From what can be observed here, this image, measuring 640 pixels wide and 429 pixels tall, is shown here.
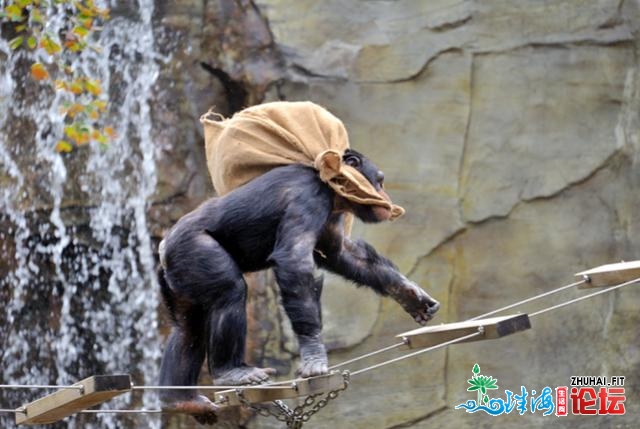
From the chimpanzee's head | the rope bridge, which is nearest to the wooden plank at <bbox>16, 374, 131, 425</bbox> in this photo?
the rope bridge

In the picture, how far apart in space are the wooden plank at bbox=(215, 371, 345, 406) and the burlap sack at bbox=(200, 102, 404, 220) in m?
0.73

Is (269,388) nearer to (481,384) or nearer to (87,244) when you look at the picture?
(481,384)

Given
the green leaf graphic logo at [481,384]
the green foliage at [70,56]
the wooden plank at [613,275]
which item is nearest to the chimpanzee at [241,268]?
the wooden plank at [613,275]

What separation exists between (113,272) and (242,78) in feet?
5.25

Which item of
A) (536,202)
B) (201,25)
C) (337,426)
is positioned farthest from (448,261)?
(201,25)

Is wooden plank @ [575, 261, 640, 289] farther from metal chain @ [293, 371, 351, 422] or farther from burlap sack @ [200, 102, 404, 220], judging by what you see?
metal chain @ [293, 371, 351, 422]

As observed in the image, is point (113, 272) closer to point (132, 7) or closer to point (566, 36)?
point (132, 7)

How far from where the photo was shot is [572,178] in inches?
317

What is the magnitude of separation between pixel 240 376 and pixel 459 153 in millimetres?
3928

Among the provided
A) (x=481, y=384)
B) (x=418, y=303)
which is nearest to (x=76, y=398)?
(x=418, y=303)

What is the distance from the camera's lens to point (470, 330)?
408 centimetres

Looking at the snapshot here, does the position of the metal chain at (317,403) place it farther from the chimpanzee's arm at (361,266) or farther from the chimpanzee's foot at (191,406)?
the chimpanzee's arm at (361,266)

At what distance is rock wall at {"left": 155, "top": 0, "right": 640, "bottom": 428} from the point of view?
25.3 ft

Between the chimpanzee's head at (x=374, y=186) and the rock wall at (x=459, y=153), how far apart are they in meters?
3.06
